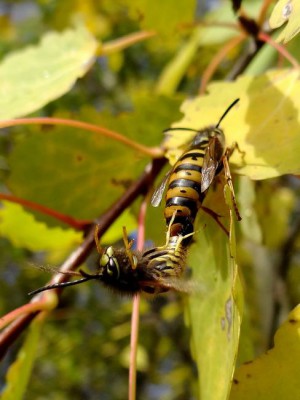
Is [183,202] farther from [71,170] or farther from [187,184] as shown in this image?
[71,170]

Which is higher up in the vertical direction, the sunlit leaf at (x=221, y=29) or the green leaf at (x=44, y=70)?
the sunlit leaf at (x=221, y=29)

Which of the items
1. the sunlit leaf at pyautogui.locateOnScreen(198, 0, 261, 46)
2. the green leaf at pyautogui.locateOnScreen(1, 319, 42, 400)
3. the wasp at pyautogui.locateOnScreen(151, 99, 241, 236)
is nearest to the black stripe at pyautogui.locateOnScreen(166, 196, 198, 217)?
the wasp at pyautogui.locateOnScreen(151, 99, 241, 236)

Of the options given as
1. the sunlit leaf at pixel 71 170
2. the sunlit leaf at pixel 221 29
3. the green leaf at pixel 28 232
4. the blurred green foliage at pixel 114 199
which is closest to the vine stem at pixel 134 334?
the blurred green foliage at pixel 114 199

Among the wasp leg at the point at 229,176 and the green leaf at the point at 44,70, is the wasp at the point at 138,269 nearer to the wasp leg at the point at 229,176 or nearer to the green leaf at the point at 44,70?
the wasp leg at the point at 229,176

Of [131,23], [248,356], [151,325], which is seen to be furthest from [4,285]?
[248,356]

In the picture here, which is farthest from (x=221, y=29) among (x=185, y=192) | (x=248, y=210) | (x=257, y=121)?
(x=185, y=192)

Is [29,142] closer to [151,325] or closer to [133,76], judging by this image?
[133,76]
